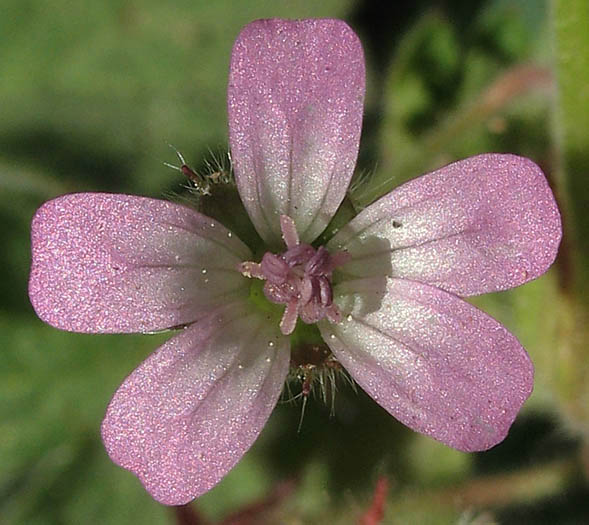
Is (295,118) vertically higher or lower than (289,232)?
higher

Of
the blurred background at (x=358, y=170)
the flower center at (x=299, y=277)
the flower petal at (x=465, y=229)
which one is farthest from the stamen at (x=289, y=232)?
the blurred background at (x=358, y=170)

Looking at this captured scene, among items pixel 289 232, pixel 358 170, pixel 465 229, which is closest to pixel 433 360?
pixel 465 229

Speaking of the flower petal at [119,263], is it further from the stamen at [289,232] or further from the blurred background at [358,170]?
the blurred background at [358,170]

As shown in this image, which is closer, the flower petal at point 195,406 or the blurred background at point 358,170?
the flower petal at point 195,406

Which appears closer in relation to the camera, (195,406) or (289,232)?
(195,406)

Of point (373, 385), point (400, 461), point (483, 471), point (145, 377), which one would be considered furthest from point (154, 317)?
point (483, 471)

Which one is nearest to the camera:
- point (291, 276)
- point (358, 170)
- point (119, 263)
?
point (119, 263)

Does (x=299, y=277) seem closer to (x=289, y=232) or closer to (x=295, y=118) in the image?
(x=289, y=232)

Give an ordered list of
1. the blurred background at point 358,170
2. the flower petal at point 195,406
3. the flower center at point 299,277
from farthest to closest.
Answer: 1. the blurred background at point 358,170
2. the flower center at point 299,277
3. the flower petal at point 195,406
